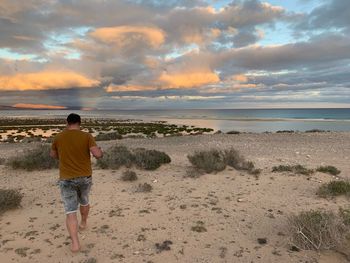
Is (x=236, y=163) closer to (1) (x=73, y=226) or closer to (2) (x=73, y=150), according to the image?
(1) (x=73, y=226)

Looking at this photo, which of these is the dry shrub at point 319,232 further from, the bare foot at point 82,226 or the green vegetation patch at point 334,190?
the bare foot at point 82,226

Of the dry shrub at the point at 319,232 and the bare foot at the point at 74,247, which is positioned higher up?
the dry shrub at the point at 319,232

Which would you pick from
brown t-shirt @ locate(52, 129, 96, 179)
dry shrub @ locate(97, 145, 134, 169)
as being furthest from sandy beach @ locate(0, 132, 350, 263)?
brown t-shirt @ locate(52, 129, 96, 179)

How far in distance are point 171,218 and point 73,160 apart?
236 cm

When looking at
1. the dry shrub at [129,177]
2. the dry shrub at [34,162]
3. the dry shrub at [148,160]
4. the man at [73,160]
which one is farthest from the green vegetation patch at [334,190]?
the dry shrub at [34,162]

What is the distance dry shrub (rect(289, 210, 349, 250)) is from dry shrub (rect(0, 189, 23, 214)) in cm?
520

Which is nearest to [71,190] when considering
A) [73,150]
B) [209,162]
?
[73,150]

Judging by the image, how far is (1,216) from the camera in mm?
6387

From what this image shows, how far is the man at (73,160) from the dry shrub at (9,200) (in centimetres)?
247

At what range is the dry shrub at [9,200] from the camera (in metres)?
6.54

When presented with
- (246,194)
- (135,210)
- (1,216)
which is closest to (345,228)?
(246,194)

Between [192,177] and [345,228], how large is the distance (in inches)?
191

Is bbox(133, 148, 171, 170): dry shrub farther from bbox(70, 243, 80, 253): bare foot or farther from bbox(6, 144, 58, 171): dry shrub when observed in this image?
bbox(70, 243, 80, 253): bare foot

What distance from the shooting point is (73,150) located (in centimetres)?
466
